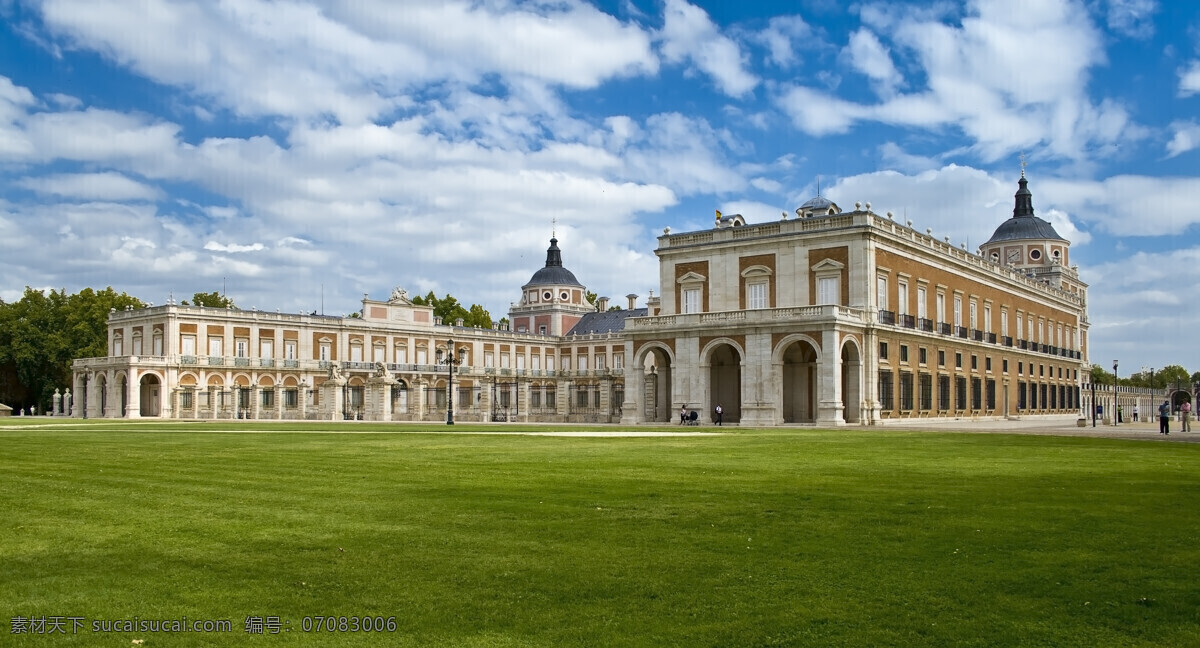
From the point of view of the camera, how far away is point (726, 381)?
178ft

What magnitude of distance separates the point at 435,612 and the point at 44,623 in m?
2.62

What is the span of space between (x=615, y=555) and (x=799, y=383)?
144 feet

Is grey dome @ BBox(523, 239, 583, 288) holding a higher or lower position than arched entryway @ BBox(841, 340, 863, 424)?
higher

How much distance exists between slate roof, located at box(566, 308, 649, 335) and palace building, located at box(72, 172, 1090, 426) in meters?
1.35

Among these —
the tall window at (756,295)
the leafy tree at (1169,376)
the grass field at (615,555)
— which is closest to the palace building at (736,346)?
the tall window at (756,295)

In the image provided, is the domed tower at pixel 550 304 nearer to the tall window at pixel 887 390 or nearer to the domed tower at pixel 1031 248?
the domed tower at pixel 1031 248

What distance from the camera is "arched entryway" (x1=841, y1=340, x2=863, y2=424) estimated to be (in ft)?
160

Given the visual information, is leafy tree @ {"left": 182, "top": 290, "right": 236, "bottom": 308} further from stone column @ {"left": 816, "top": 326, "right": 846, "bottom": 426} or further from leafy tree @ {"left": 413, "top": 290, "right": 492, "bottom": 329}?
stone column @ {"left": 816, "top": 326, "right": 846, "bottom": 426}

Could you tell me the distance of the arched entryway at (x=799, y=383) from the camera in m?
51.4

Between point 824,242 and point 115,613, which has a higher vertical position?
point 824,242

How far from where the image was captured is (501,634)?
22.6 feet

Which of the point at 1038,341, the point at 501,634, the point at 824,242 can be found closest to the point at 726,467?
the point at 501,634

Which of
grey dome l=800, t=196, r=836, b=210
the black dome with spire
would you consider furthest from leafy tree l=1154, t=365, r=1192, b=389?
grey dome l=800, t=196, r=836, b=210

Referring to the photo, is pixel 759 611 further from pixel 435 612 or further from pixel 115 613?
pixel 115 613
